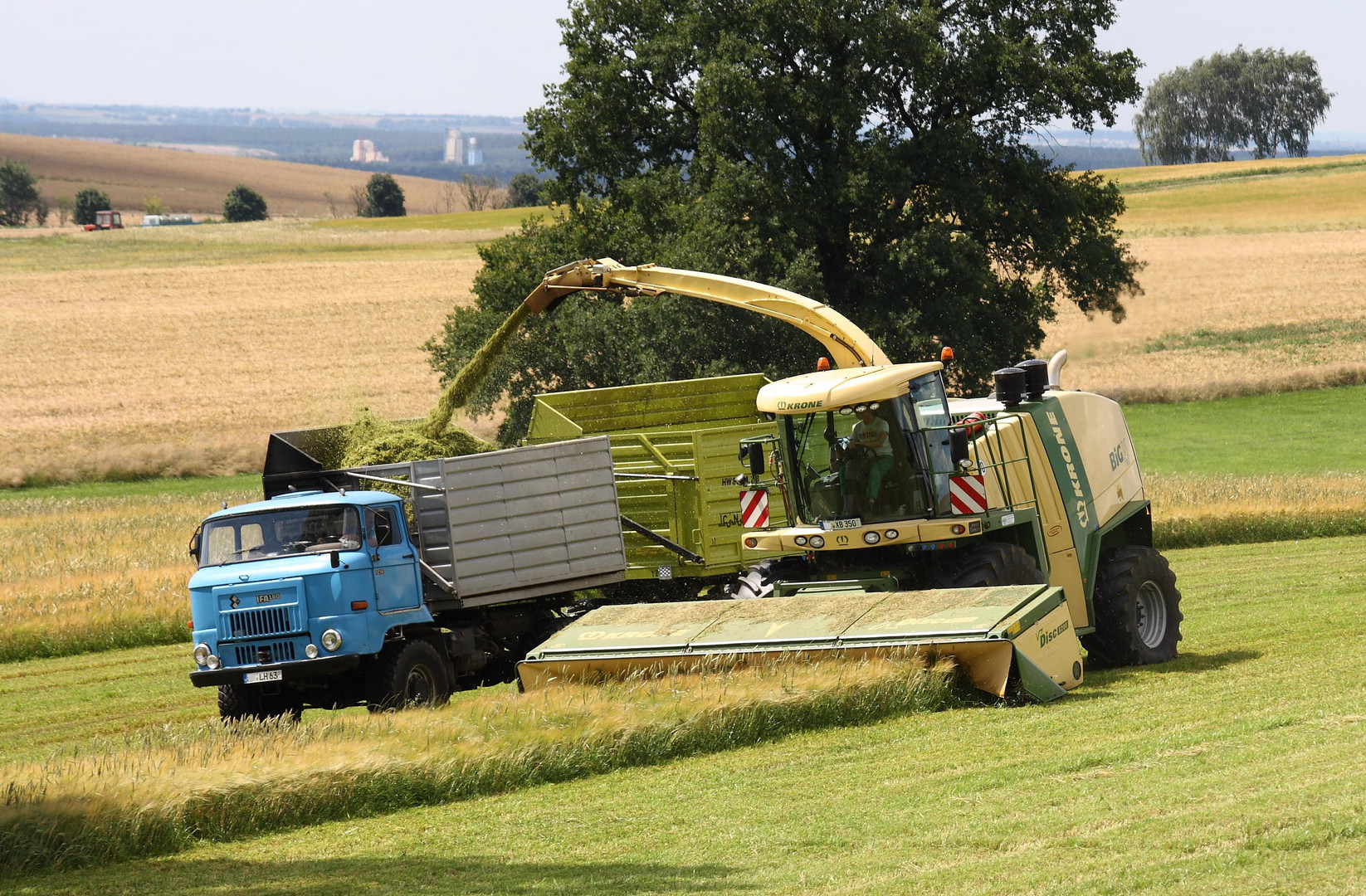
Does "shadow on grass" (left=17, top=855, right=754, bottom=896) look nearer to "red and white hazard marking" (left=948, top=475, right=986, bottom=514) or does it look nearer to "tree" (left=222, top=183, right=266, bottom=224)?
"red and white hazard marking" (left=948, top=475, right=986, bottom=514)

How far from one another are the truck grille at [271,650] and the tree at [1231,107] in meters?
125

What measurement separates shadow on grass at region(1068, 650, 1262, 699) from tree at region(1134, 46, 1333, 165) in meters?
121

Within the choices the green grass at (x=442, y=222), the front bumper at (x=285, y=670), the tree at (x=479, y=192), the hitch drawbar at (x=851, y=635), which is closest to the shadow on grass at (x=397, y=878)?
the hitch drawbar at (x=851, y=635)

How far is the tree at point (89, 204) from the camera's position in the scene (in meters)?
119

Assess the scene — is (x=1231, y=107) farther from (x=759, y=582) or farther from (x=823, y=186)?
(x=759, y=582)

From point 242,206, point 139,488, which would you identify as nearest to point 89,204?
point 242,206

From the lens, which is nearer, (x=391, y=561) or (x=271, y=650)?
(x=271, y=650)

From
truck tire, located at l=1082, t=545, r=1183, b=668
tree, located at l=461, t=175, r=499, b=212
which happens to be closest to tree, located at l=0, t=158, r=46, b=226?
tree, located at l=461, t=175, r=499, b=212

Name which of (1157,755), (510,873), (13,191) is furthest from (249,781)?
(13,191)

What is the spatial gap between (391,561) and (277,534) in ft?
3.43

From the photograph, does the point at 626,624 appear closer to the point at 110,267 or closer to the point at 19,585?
the point at 19,585

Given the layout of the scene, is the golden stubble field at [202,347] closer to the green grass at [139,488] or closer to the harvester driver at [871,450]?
the green grass at [139,488]

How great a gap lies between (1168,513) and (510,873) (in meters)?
21.2

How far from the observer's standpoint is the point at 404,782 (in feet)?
31.3
